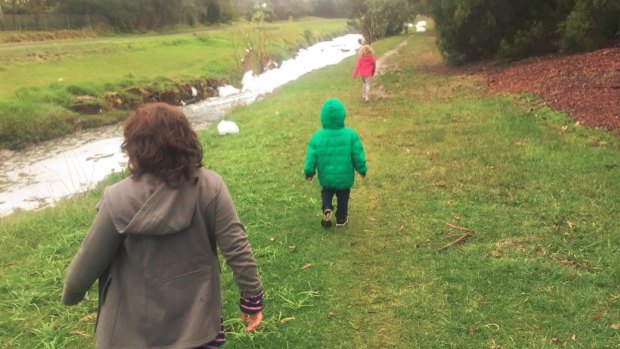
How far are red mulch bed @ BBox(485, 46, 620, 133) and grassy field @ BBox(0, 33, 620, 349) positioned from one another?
1.75 feet

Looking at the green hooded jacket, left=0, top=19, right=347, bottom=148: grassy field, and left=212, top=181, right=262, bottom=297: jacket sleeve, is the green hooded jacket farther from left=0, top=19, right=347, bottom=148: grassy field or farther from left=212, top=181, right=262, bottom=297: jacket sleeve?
left=0, top=19, right=347, bottom=148: grassy field

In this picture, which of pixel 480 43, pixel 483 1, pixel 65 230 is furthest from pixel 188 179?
pixel 480 43

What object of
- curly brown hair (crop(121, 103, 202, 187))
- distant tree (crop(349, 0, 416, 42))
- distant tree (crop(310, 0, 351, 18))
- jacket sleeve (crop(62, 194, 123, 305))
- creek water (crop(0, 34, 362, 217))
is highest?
A: distant tree (crop(310, 0, 351, 18))

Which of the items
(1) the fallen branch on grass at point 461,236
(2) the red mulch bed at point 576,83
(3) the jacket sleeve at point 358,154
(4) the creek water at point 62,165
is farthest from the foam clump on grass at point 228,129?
(1) the fallen branch on grass at point 461,236

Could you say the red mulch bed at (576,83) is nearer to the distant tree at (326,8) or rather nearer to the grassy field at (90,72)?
the grassy field at (90,72)

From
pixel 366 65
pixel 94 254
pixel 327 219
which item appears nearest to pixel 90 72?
pixel 366 65

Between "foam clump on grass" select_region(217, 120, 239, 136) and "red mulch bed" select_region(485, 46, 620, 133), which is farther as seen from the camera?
"foam clump on grass" select_region(217, 120, 239, 136)

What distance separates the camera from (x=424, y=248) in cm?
516

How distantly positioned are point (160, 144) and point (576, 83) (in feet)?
34.3

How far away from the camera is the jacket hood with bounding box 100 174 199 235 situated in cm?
218

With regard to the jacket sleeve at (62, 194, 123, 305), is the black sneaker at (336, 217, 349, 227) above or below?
below

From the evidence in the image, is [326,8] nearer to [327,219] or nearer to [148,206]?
[327,219]

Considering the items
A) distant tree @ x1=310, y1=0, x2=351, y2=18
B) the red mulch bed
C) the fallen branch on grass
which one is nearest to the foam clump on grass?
the red mulch bed

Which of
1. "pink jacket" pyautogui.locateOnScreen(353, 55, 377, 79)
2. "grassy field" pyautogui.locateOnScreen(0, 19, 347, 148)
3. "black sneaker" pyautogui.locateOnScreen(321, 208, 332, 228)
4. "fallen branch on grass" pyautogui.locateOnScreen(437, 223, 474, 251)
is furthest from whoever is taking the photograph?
"grassy field" pyautogui.locateOnScreen(0, 19, 347, 148)
